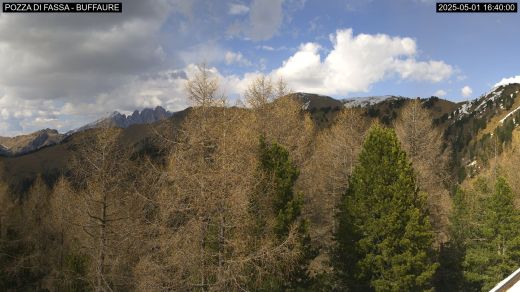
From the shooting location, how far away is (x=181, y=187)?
14031 mm

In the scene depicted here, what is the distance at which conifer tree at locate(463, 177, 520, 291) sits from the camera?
29.0 m

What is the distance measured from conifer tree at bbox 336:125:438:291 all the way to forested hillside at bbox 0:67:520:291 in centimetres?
8

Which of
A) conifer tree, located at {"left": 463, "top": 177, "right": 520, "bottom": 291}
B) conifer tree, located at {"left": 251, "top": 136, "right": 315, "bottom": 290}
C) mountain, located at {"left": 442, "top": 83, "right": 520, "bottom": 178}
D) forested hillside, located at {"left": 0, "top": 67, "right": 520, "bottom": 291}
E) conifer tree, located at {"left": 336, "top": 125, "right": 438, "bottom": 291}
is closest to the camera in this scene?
forested hillside, located at {"left": 0, "top": 67, "right": 520, "bottom": 291}

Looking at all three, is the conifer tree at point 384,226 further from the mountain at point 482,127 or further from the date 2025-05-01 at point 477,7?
the mountain at point 482,127

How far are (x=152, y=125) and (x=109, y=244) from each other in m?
6.23

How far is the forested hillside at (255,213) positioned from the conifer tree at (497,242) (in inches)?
4.5

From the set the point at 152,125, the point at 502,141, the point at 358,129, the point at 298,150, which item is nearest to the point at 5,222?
the point at 152,125

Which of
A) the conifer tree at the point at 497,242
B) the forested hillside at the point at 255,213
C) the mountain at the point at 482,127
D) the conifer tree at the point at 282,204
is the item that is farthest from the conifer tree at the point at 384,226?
the mountain at the point at 482,127

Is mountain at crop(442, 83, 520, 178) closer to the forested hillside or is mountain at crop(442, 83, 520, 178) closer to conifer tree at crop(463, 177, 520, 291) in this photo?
conifer tree at crop(463, 177, 520, 291)

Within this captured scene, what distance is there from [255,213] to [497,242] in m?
22.1

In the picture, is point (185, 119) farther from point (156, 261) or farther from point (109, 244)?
point (109, 244)

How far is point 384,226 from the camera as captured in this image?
2228cm

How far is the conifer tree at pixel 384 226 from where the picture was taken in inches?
865

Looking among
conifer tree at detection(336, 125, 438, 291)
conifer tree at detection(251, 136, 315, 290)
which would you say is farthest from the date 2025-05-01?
conifer tree at detection(251, 136, 315, 290)
